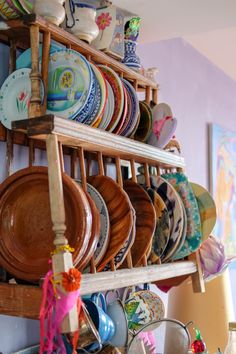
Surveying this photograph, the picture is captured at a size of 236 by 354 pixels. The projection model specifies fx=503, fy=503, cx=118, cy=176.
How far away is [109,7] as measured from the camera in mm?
1457

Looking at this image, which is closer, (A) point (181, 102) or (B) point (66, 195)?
(B) point (66, 195)

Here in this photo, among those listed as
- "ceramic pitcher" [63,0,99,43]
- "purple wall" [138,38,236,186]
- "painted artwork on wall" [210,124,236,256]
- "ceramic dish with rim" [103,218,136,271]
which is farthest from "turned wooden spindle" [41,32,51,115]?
"painted artwork on wall" [210,124,236,256]

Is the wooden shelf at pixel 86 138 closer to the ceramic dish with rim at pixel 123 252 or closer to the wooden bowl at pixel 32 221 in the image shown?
the wooden bowl at pixel 32 221

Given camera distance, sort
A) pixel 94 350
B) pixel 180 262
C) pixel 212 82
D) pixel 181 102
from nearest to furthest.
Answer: pixel 94 350 < pixel 180 262 < pixel 181 102 < pixel 212 82

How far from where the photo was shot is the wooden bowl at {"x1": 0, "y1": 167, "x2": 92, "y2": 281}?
1104 millimetres

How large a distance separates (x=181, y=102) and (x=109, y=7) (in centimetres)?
A: 99

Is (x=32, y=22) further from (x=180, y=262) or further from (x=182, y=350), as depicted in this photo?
(x=182, y=350)

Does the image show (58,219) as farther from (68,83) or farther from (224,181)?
(224,181)

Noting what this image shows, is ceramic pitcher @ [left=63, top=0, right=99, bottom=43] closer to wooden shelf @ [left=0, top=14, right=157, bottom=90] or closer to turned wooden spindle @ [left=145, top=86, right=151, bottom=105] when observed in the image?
wooden shelf @ [left=0, top=14, right=157, bottom=90]

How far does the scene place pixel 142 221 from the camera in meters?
1.44

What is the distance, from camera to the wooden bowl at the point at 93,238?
1126 millimetres

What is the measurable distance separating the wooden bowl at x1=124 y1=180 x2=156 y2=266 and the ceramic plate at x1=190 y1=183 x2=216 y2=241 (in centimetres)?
29

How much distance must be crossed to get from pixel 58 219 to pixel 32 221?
155mm

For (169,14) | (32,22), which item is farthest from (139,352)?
(169,14)
